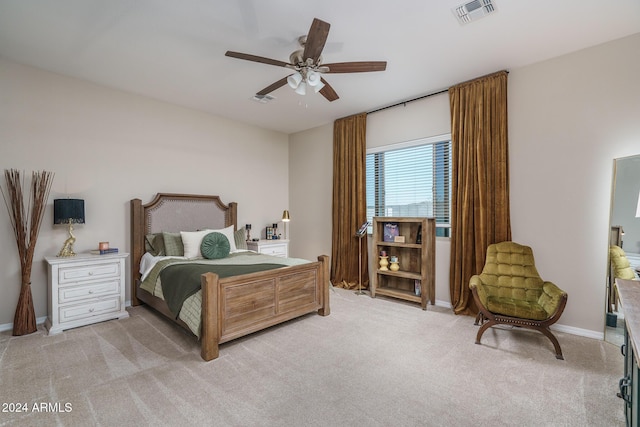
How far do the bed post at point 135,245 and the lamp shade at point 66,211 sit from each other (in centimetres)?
67

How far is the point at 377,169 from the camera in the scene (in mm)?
4801

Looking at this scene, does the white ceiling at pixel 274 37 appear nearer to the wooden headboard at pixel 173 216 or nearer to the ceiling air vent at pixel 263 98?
the ceiling air vent at pixel 263 98

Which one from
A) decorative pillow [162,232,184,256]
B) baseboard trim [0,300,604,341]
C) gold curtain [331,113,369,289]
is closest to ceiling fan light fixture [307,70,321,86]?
gold curtain [331,113,369,289]

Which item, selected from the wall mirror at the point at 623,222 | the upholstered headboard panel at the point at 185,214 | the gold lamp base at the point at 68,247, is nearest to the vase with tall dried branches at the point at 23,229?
the gold lamp base at the point at 68,247

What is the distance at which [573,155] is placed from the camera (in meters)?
3.04

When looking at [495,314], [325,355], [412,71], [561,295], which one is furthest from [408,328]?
[412,71]

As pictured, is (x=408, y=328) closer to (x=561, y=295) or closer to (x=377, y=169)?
(x=561, y=295)

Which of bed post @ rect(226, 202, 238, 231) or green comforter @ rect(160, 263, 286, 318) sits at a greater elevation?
bed post @ rect(226, 202, 238, 231)

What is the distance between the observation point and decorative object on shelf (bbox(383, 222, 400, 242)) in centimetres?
443

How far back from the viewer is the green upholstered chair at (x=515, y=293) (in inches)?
102

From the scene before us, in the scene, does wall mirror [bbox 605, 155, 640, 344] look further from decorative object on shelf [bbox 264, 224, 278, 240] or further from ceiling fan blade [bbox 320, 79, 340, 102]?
decorative object on shelf [bbox 264, 224, 278, 240]

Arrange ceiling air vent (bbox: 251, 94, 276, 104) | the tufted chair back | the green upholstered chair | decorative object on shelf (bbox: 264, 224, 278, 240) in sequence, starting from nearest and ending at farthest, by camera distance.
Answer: the green upholstered chair
the tufted chair back
ceiling air vent (bbox: 251, 94, 276, 104)
decorative object on shelf (bbox: 264, 224, 278, 240)

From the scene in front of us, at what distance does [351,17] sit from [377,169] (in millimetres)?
2614

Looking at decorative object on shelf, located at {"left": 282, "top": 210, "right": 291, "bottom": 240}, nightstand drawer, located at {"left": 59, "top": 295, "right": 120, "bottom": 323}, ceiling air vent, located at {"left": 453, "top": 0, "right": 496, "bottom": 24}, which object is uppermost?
ceiling air vent, located at {"left": 453, "top": 0, "right": 496, "bottom": 24}
